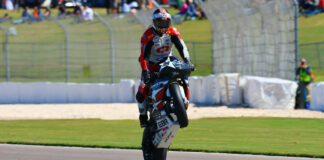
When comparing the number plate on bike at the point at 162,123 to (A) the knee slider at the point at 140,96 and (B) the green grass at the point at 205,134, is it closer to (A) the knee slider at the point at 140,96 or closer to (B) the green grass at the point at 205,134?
(A) the knee slider at the point at 140,96

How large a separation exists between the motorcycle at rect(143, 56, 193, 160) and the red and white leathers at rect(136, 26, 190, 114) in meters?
0.33

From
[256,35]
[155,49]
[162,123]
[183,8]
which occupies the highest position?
[183,8]

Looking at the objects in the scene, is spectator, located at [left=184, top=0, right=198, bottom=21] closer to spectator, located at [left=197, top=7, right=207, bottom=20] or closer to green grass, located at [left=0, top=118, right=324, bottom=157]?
spectator, located at [left=197, top=7, right=207, bottom=20]

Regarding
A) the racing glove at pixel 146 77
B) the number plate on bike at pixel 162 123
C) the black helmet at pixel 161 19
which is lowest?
the number plate on bike at pixel 162 123

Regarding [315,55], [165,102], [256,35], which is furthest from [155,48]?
[315,55]

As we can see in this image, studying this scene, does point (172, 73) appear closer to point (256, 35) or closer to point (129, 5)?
point (256, 35)

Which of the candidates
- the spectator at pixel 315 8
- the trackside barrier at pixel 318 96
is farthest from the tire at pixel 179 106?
the spectator at pixel 315 8

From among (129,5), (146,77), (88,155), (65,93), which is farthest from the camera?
(129,5)

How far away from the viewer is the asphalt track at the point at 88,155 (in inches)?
349

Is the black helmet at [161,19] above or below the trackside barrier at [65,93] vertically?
above

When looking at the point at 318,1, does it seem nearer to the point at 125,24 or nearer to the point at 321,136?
the point at 125,24

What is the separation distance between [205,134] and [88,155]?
3.44 metres

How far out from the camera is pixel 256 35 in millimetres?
19531

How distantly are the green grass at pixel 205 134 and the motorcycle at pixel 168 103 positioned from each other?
2443 mm
